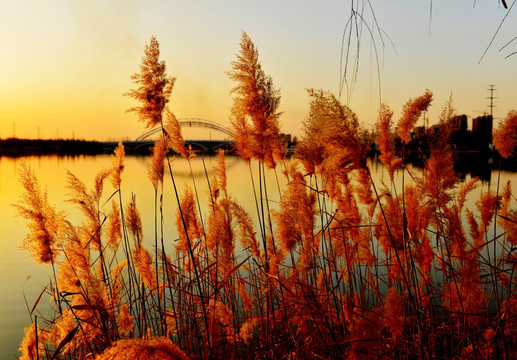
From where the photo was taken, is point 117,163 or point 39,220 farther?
point 117,163

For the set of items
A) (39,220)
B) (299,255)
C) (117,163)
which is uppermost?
(117,163)

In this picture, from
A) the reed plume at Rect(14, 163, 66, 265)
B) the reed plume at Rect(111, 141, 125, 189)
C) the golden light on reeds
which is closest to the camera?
the golden light on reeds

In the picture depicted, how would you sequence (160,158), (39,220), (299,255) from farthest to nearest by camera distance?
(160,158), (299,255), (39,220)

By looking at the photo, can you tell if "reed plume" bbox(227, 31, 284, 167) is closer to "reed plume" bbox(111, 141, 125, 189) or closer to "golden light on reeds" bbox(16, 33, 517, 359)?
"golden light on reeds" bbox(16, 33, 517, 359)

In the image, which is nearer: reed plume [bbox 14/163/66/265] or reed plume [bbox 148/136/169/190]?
reed plume [bbox 14/163/66/265]

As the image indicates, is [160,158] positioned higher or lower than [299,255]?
higher

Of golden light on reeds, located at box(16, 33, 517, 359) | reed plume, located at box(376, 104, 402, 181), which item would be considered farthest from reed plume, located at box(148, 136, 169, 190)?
reed plume, located at box(376, 104, 402, 181)

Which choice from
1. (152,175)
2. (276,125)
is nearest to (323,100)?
(276,125)

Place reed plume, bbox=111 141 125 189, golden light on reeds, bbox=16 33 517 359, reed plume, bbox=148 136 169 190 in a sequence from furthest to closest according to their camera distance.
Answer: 1. reed plume, bbox=111 141 125 189
2. reed plume, bbox=148 136 169 190
3. golden light on reeds, bbox=16 33 517 359

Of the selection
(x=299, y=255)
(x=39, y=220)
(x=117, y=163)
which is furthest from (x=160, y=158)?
(x=299, y=255)

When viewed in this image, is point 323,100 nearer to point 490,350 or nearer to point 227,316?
point 227,316

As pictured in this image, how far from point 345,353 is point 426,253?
181 centimetres

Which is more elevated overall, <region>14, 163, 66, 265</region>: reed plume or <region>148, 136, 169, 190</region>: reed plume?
<region>148, 136, 169, 190</region>: reed plume

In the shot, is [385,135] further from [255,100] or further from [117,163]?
[117,163]
